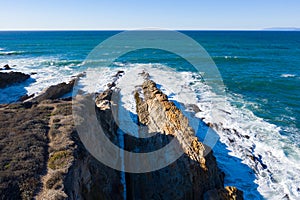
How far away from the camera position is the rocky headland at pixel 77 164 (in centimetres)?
1061

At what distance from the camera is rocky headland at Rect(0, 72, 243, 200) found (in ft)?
34.8

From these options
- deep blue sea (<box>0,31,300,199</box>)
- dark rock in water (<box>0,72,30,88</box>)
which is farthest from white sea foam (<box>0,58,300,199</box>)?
dark rock in water (<box>0,72,30,88</box>)

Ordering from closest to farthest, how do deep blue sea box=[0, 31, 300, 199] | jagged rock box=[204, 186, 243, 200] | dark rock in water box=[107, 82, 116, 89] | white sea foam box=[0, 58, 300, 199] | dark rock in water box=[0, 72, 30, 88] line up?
jagged rock box=[204, 186, 243, 200] → white sea foam box=[0, 58, 300, 199] → deep blue sea box=[0, 31, 300, 199] → dark rock in water box=[107, 82, 116, 89] → dark rock in water box=[0, 72, 30, 88]

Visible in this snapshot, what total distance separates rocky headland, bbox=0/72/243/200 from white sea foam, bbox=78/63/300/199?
2774 millimetres

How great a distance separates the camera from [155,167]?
16.1 meters

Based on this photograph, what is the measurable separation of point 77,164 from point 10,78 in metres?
35.5

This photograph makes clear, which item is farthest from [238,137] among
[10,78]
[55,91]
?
[10,78]

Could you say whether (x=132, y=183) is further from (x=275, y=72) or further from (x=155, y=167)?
(x=275, y=72)

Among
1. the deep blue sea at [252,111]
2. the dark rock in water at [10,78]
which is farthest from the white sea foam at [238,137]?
the dark rock in water at [10,78]

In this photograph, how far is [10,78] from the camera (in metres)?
41.5

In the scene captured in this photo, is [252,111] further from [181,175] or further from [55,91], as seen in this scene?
[55,91]

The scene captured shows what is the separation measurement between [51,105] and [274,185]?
639 inches

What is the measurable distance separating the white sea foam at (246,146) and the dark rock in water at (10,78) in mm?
14283

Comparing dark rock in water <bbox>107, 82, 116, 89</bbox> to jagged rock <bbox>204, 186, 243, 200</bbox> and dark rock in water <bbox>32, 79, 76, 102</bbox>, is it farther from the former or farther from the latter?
jagged rock <bbox>204, 186, 243, 200</bbox>
